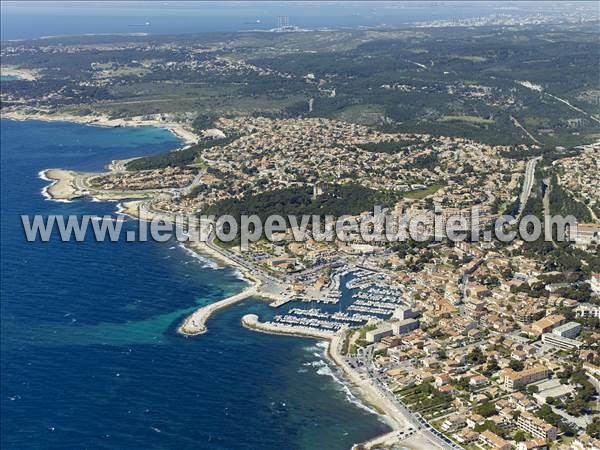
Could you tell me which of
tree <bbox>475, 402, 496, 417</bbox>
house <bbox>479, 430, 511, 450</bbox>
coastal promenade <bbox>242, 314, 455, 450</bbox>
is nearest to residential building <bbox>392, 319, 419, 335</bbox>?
coastal promenade <bbox>242, 314, 455, 450</bbox>

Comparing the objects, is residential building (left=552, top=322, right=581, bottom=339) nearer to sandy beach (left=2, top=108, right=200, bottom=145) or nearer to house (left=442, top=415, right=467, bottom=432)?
house (left=442, top=415, right=467, bottom=432)

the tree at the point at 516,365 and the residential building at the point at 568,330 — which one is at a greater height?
the residential building at the point at 568,330

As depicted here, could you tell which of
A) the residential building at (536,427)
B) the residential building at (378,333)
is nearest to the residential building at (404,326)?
the residential building at (378,333)

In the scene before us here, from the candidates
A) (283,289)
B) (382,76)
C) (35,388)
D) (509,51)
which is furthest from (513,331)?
(509,51)

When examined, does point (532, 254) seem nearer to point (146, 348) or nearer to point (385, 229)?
point (385, 229)

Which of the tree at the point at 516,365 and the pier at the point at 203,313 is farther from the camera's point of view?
the pier at the point at 203,313

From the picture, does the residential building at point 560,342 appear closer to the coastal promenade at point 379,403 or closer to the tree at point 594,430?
the tree at point 594,430
